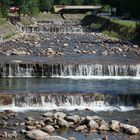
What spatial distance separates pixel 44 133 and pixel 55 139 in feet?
10.3

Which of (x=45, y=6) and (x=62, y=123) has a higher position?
(x=45, y=6)

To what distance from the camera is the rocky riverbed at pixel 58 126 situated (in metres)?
23.9

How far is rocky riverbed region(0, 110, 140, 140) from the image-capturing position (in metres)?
23.9

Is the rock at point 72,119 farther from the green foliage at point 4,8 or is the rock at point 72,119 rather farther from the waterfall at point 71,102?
the green foliage at point 4,8

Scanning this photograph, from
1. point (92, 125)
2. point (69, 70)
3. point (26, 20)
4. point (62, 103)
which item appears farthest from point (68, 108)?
point (26, 20)

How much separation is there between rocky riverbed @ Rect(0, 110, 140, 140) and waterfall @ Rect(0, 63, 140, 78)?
13.4 m

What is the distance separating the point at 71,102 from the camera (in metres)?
31.1

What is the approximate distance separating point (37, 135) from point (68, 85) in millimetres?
13539

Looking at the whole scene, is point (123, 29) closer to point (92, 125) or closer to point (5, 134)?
point (92, 125)

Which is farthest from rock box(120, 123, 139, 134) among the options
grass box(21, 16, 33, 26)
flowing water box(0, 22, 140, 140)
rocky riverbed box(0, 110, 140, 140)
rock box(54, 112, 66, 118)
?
grass box(21, 16, 33, 26)

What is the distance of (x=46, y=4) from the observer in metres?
169

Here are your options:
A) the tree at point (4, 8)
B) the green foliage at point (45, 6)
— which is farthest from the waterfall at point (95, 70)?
the green foliage at point (45, 6)

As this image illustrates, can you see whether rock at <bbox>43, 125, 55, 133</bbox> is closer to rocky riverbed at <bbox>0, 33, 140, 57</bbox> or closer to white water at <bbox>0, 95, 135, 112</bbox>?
white water at <bbox>0, 95, 135, 112</bbox>

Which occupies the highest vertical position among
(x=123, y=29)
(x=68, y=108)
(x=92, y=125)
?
(x=123, y=29)
